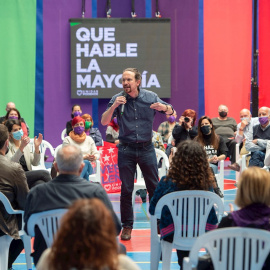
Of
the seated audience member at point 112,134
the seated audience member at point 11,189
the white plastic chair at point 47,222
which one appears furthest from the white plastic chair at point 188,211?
the seated audience member at point 112,134

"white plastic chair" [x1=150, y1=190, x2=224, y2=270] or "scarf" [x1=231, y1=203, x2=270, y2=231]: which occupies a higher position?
"scarf" [x1=231, y1=203, x2=270, y2=231]

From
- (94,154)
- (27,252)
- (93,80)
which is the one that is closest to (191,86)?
(93,80)

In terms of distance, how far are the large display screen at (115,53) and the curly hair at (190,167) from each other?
7629 mm

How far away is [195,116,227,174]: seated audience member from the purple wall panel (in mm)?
4795

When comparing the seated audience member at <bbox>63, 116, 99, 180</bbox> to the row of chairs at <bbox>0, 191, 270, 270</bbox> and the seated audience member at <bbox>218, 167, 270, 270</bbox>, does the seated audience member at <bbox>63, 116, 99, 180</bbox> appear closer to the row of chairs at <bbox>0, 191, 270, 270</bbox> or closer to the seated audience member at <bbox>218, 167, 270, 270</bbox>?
the row of chairs at <bbox>0, 191, 270, 270</bbox>

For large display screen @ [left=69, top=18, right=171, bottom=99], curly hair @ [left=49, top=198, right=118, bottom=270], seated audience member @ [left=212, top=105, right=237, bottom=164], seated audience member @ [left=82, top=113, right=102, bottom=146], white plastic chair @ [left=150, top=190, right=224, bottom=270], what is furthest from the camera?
large display screen @ [left=69, top=18, right=171, bottom=99]

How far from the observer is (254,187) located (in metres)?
2.94

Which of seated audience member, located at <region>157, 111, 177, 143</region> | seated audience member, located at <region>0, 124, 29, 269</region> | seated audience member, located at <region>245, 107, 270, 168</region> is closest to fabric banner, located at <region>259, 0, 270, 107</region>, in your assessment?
seated audience member, located at <region>157, 111, 177, 143</region>

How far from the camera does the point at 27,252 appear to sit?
4.55 metres

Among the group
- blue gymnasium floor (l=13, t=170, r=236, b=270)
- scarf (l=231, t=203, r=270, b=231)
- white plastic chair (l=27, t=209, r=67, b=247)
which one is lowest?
blue gymnasium floor (l=13, t=170, r=236, b=270)

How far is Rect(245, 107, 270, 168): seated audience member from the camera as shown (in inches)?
313

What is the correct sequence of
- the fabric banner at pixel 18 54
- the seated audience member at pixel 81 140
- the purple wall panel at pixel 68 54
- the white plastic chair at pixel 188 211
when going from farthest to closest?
the purple wall panel at pixel 68 54, the fabric banner at pixel 18 54, the seated audience member at pixel 81 140, the white plastic chair at pixel 188 211

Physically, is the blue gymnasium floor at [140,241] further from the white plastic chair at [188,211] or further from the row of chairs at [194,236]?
the white plastic chair at [188,211]

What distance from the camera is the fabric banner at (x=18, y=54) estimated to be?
11875 millimetres
